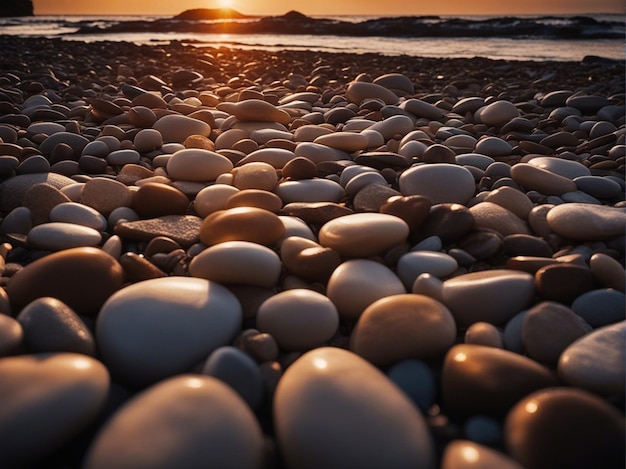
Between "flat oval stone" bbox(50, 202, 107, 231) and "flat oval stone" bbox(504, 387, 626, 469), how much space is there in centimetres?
133

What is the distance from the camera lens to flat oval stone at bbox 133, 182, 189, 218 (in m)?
1.68

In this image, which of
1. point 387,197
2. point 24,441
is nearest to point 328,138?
point 387,197

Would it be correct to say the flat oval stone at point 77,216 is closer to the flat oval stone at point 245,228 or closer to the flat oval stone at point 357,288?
the flat oval stone at point 245,228

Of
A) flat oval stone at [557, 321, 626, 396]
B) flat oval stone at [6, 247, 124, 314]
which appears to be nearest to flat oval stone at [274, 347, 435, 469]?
flat oval stone at [557, 321, 626, 396]

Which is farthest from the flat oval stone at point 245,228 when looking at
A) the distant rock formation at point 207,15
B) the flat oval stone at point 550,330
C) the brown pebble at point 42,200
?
the distant rock formation at point 207,15

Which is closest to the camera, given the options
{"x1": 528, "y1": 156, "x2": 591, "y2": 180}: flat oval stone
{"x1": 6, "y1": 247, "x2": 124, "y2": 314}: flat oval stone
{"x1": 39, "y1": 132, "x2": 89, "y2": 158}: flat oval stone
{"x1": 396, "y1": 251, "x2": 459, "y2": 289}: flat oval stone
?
{"x1": 6, "y1": 247, "x2": 124, "y2": 314}: flat oval stone

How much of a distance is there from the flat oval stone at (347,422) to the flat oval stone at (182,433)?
0.22 feet

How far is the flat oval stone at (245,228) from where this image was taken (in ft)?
4.66

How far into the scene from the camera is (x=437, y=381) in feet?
3.23

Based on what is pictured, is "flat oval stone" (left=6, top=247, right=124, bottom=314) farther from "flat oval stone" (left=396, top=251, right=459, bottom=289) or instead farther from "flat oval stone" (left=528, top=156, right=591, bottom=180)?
"flat oval stone" (left=528, top=156, right=591, bottom=180)

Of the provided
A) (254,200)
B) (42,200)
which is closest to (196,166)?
(254,200)

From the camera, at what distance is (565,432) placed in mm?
771

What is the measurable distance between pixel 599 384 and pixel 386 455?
0.47 meters

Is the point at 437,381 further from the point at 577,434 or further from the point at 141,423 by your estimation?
the point at 141,423
